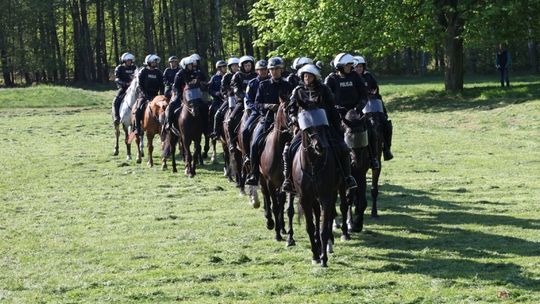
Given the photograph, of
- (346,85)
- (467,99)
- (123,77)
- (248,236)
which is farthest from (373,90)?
(467,99)

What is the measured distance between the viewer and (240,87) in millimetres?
17203

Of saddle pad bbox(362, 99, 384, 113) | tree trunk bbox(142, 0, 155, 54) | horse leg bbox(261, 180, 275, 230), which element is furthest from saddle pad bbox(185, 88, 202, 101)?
tree trunk bbox(142, 0, 155, 54)

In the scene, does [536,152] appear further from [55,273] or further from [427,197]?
[55,273]

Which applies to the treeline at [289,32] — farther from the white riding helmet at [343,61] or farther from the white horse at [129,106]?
the white riding helmet at [343,61]

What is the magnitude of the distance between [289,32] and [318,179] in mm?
28803

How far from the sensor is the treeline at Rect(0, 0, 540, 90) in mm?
36531

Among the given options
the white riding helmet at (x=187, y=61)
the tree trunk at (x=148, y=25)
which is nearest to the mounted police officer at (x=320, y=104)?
the white riding helmet at (x=187, y=61)

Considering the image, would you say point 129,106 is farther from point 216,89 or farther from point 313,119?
point 313,119

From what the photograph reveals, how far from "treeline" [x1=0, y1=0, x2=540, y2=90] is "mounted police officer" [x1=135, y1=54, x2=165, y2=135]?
48.8 ft

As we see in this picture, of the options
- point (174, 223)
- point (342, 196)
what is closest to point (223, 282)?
point (342, 196)

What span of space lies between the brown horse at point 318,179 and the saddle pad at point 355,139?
2110 mm

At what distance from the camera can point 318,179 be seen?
11.2 m

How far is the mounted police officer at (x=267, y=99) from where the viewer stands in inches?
544

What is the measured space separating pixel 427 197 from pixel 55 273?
7.98m
